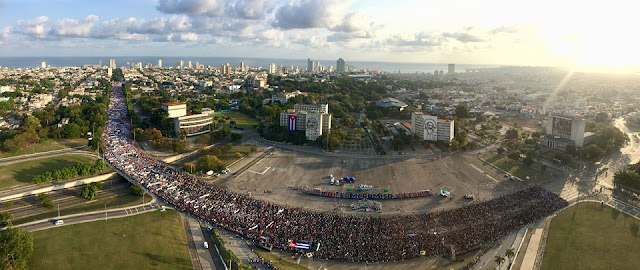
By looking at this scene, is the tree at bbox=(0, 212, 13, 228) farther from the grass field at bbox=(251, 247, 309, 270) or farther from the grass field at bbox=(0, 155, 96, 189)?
the grass field at bbox=(251, 247, 309, 270)

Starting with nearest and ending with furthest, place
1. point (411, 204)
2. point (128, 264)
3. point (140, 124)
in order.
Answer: point (128, 264)
point (411, 204)
point (140, 124)

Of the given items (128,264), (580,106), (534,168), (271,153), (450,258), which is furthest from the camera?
(580,106)


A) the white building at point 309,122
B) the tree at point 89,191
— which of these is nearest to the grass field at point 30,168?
the tree at point 89,191

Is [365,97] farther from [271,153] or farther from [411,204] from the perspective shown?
[411,204]

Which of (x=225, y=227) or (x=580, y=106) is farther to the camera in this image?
(x=580, y=106)

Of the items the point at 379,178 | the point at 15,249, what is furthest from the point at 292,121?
the point at 15,249

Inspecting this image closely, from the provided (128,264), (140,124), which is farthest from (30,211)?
(140,124)

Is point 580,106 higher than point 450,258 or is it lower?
higher
